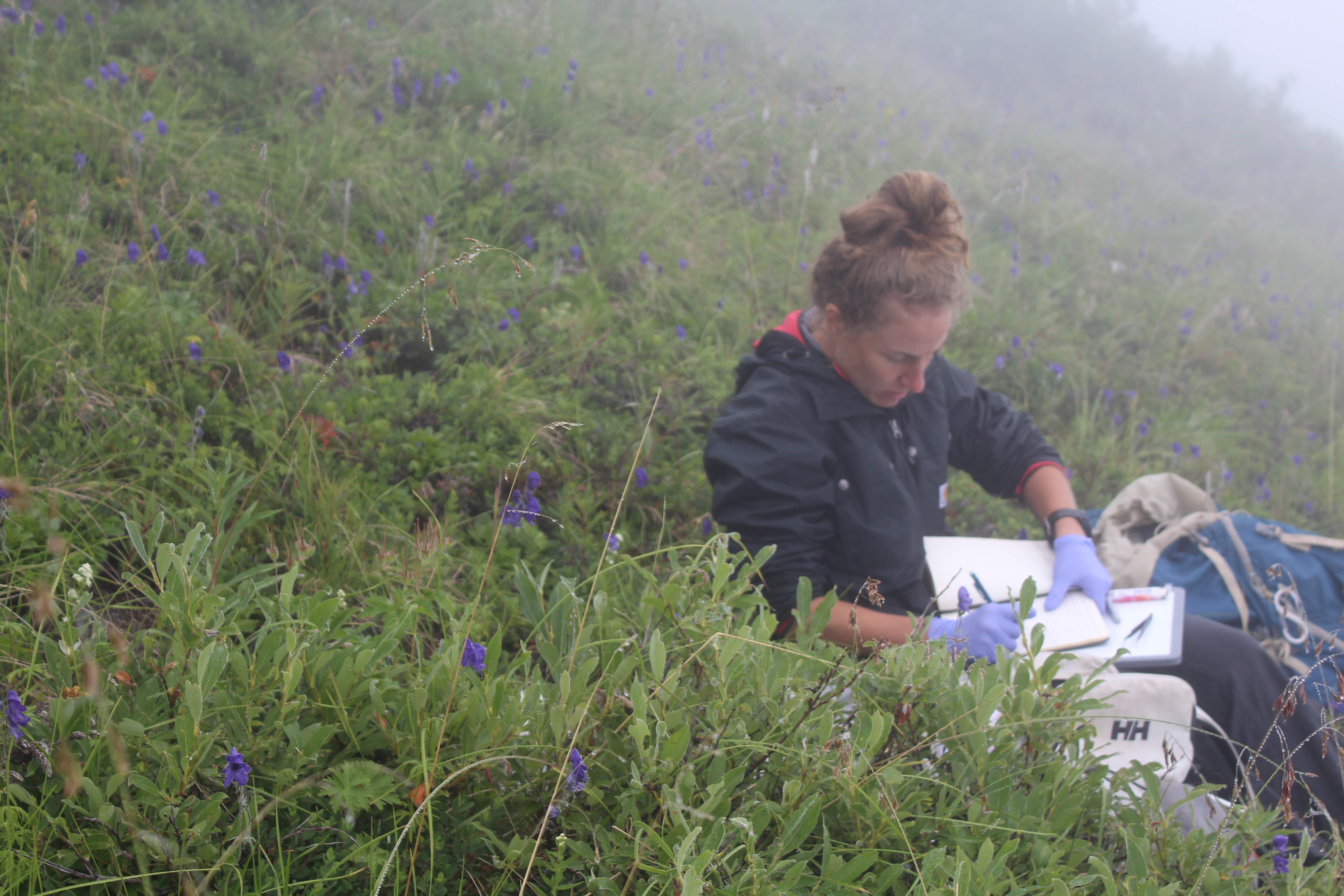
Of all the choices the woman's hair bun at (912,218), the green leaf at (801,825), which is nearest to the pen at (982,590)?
the woman's hair bun at (912,218)

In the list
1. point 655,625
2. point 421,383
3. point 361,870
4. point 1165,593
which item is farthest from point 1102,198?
point 361,870

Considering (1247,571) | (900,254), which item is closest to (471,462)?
(900,254)

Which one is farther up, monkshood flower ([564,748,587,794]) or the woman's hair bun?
the woman's hair bun

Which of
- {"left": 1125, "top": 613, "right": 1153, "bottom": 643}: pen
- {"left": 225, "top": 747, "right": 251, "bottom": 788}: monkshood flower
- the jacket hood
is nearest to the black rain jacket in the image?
the jacket hood

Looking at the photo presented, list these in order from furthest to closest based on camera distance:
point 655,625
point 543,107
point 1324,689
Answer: point 543,107 < point 1324,689 < point 655,625

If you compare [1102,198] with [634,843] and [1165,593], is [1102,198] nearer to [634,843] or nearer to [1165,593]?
[1165,593]

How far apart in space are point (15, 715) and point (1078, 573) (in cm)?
263

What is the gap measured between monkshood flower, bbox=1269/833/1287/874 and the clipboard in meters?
0.68

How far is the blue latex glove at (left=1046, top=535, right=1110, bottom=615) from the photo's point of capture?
2.46 meters

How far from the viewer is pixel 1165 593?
2404 millimetres

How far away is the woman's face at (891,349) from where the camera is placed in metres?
2.34

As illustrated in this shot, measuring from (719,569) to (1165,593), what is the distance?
6.11ft

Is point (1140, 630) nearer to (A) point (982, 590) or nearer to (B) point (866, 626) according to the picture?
(A) point (982, 590)

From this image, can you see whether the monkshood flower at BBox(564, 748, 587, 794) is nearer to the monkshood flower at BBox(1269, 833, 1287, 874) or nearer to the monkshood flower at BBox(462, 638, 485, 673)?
the monkshood flower at BBox(462, 638, 485, 673)
